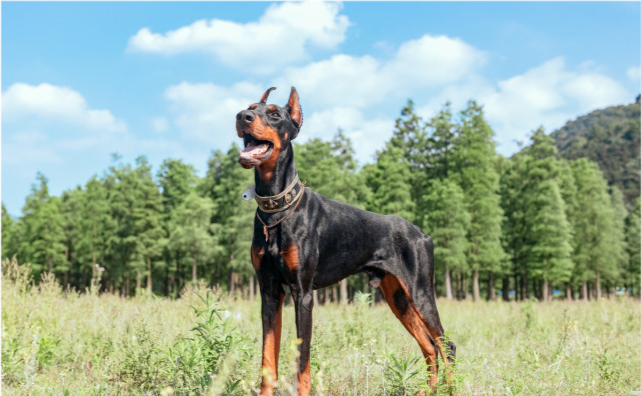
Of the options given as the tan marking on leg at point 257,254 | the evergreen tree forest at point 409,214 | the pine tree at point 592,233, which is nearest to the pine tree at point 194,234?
the evergreen tree forest at point 409,214

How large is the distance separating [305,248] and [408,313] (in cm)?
153

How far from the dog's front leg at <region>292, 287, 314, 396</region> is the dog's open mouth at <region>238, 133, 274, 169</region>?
1104 mm

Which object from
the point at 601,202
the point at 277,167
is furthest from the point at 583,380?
the point at 601,202

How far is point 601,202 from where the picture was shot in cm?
4375

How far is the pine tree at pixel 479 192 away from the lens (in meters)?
36.3

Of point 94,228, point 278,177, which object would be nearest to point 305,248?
point 278,177

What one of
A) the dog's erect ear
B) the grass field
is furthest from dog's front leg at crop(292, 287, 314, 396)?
the dog's erect ear

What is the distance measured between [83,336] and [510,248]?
42.6 m

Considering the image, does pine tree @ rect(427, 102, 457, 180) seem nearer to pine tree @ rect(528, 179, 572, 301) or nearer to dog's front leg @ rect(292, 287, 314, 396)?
pine tree @ rect(528, 179, 572, 301)

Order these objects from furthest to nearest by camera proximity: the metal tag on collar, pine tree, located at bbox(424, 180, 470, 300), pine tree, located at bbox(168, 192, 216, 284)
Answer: pine tree, located at bbox(168, 192, 216, 284), pine tree, located at bbox(424, 180, 470, 300), the metal tag on collar

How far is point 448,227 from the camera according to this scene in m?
34.9

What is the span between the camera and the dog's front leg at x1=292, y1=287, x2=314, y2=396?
3727 mm

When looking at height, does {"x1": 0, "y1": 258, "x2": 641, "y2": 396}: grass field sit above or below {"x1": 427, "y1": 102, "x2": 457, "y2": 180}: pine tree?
below

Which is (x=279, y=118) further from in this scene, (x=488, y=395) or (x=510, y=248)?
(x=510, y=248)
